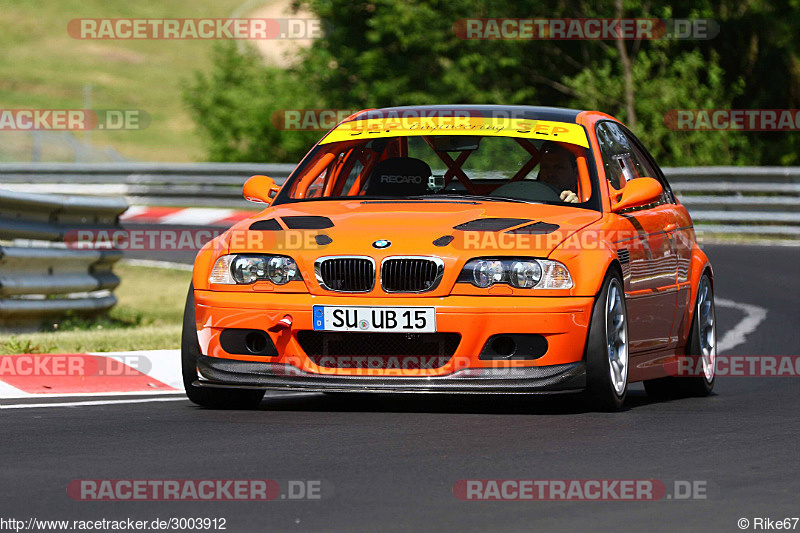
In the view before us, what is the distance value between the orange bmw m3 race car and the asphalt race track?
0.70ft

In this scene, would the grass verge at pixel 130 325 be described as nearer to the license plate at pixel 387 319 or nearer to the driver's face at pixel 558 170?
the driver's face at pixel 558 170

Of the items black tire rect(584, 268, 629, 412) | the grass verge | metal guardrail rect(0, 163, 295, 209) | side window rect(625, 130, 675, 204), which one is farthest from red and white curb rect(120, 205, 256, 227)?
black tire rect(584, 268, 629, 412)

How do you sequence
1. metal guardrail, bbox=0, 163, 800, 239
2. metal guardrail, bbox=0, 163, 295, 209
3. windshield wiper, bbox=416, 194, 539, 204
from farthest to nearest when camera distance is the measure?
metal guardrail, bbox=0, 163, 295, 209 < metal guardrail, bbox=0, 163, 800, 239 < windshield wiper, bbox=416, 194, 539, 204

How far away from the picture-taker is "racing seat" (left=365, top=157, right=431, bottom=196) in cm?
902

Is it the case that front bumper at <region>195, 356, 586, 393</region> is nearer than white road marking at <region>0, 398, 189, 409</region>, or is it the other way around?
front bumper at <region>195, 356, 586, 393</region>

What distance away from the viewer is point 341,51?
35.4 m

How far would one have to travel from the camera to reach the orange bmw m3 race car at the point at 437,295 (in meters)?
7.67

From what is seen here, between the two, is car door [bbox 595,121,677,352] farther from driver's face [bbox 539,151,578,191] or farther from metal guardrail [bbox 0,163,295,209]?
metal guardrail [bbox 0,163,295,209]

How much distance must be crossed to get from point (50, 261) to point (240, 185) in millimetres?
12765

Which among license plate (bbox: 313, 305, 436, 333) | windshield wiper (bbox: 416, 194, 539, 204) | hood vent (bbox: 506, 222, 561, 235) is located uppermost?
windshield wiper (bbox: 416, 194, 539, 204)

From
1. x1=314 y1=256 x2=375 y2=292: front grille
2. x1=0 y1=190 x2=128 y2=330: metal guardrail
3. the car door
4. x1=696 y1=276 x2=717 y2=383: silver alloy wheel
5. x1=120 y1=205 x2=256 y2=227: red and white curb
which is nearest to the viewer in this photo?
x1=314 y1=256 x2=375 y2=292: front grille

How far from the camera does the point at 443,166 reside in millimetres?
9242

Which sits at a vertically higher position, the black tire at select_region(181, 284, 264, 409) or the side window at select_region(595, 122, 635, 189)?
the side window at select_region(595, 122, 635, 189)

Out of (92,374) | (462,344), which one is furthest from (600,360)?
(92,374)
